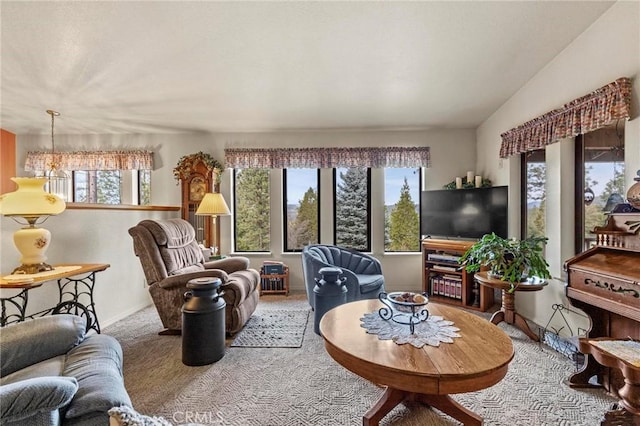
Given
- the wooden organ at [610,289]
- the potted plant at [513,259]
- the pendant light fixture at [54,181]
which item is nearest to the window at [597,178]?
the potted plant at [513,259]

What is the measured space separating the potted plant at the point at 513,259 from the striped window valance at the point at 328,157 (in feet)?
6.30

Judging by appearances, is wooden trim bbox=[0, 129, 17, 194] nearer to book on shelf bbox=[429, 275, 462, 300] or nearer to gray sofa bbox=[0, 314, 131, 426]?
gray sofa bbox=[0, 314, 131, 426]

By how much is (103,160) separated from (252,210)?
246cm

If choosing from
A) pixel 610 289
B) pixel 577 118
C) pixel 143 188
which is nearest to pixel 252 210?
pixel 143 188

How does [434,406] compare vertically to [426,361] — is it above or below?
below

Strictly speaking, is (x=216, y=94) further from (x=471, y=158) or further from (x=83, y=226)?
(x=471, y=158)

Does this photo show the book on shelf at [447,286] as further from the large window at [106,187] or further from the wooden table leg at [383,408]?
the large window at [106,187]

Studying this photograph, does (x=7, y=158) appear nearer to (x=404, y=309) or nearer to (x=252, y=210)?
(x=252, y=210)

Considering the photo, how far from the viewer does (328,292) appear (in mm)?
2816

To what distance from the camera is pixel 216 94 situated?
10.8 ft

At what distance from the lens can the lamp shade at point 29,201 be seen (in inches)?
80.0

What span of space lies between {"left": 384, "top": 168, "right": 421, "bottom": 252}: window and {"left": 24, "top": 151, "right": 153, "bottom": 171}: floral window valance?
3.88 m

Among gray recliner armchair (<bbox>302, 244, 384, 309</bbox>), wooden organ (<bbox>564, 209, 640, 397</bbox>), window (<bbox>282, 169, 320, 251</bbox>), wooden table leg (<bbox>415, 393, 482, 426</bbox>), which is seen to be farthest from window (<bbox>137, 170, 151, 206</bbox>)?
wooden organ (<bbox>564, 209, 640, 397</bbox>)

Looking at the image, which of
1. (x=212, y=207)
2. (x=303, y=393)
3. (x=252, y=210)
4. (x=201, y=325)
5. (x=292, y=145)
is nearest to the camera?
(x=303, y=393)
